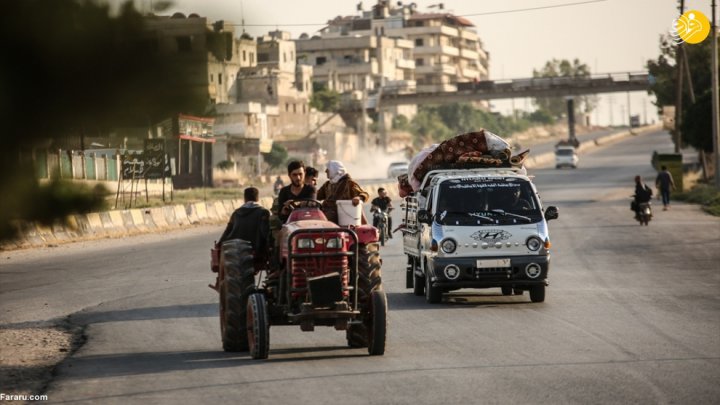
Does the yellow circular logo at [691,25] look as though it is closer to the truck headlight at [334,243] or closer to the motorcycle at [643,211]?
the motorcycle at [643,211]

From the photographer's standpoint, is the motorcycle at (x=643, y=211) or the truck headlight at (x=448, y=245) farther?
the motorcycle at (x=643, y=211)

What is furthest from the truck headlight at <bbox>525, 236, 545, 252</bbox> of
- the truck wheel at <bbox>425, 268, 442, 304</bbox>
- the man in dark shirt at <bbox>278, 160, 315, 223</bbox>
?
the man in dark shirt at <bbox>278, 160, 315, 223</bbox>

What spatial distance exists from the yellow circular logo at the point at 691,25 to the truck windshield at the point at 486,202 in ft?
154

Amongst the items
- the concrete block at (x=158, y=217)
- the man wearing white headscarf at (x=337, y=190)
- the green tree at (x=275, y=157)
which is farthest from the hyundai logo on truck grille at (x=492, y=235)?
the green tree at (x=275, y=157)

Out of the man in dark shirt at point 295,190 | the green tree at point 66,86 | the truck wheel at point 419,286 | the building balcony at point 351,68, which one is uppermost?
the building balcony at point 351,68

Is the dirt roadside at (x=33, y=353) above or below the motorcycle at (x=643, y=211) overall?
above

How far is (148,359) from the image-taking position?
1467 cm

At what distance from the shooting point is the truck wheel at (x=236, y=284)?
14586mm

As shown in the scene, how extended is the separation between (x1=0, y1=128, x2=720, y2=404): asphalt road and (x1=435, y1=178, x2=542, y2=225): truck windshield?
4.39ft

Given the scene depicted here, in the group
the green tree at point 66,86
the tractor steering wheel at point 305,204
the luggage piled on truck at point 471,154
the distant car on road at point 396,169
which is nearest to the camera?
the green tree at point 66,86

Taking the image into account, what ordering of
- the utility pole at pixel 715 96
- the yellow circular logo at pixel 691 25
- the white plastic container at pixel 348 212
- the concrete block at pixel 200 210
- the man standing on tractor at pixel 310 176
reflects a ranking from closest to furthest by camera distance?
the white plastic container at pixel 348 212
the man standing on tractor at pixel 310 176
the concrete block at pixel 200 210
the utility pole at pixel 715 96
the yellow circular logo at pixel 691 25

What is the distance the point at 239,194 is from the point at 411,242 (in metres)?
56.6

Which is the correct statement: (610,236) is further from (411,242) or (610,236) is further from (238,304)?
(238,304)

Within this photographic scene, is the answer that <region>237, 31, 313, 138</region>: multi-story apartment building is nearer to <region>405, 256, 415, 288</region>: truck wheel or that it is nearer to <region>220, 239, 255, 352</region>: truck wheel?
<region>405, 256, 415, 288</region>: truck wheel
